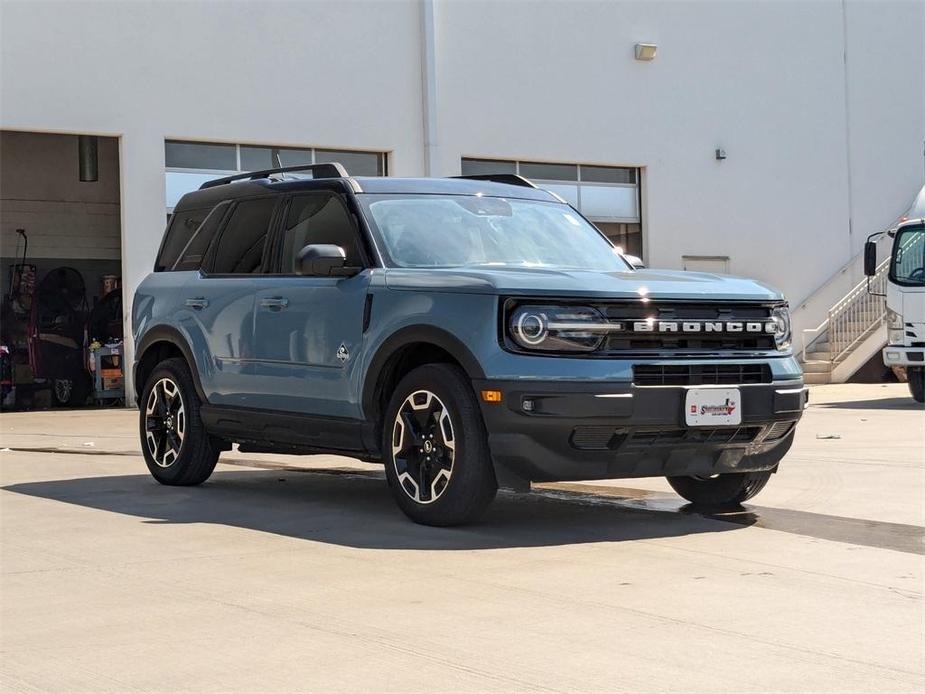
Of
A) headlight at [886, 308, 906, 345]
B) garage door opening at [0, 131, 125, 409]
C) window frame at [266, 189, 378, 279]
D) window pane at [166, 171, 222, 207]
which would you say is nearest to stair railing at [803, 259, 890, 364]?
headlight at [886, 308, 906, 345]

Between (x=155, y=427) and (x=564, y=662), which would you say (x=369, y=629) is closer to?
(x=564, y=662)

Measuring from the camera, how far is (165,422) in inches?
383

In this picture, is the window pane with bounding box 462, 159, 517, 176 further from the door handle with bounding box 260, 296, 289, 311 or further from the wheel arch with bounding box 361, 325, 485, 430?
the wheel arch with bounding box 361, 325, 485, 430

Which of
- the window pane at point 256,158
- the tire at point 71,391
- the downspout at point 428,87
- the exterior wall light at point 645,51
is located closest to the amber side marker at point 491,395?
the window pane at point 256,158

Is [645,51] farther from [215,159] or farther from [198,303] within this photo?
[198,303]

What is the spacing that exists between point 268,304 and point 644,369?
256cm

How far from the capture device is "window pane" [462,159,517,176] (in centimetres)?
2423

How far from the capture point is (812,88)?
93.9 ft

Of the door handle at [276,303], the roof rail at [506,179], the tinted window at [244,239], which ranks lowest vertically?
the door handle at [276,303]

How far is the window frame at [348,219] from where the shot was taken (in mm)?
8188

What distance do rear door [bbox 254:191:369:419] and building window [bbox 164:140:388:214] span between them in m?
12.4

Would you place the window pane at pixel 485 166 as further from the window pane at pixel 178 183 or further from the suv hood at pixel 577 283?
the suv hood at pixel 577 283

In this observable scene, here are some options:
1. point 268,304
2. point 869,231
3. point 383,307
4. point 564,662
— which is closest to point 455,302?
point 383,307

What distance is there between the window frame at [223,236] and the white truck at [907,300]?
1203cm
